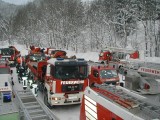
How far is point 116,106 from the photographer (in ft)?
16.3

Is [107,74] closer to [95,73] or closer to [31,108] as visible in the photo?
[95,73]

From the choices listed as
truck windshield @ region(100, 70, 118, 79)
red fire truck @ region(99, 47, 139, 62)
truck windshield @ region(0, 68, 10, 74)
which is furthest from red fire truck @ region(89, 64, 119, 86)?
red fire truck @ region(99, 47, 139, 62)

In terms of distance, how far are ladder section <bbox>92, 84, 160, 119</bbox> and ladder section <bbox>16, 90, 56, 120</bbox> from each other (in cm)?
135

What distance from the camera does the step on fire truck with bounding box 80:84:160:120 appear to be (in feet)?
14.9

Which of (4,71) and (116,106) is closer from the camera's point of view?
(116,106)

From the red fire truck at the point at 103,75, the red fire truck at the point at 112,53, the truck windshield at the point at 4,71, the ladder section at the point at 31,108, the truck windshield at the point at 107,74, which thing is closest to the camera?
the ladder section at the point at 31,108

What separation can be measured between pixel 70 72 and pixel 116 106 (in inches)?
264

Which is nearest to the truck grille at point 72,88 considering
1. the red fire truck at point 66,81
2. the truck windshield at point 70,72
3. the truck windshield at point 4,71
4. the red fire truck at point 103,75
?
the red fire truck at point 66,81

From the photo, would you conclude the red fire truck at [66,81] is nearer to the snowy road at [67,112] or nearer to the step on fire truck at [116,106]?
the snowy road at [67,112]

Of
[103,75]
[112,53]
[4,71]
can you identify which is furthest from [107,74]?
[112,53]

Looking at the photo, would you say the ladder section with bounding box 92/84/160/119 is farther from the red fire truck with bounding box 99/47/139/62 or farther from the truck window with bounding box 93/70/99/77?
the red fire truck with bounding box 99/47/139/62

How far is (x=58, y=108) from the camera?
1253cm

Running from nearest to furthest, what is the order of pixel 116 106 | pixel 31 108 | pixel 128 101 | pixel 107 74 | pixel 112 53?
pixel 116 106, pixel 128 101, pixel 31 108, pixel 107 74, pixel 112 53

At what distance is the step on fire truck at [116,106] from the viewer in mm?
4527
